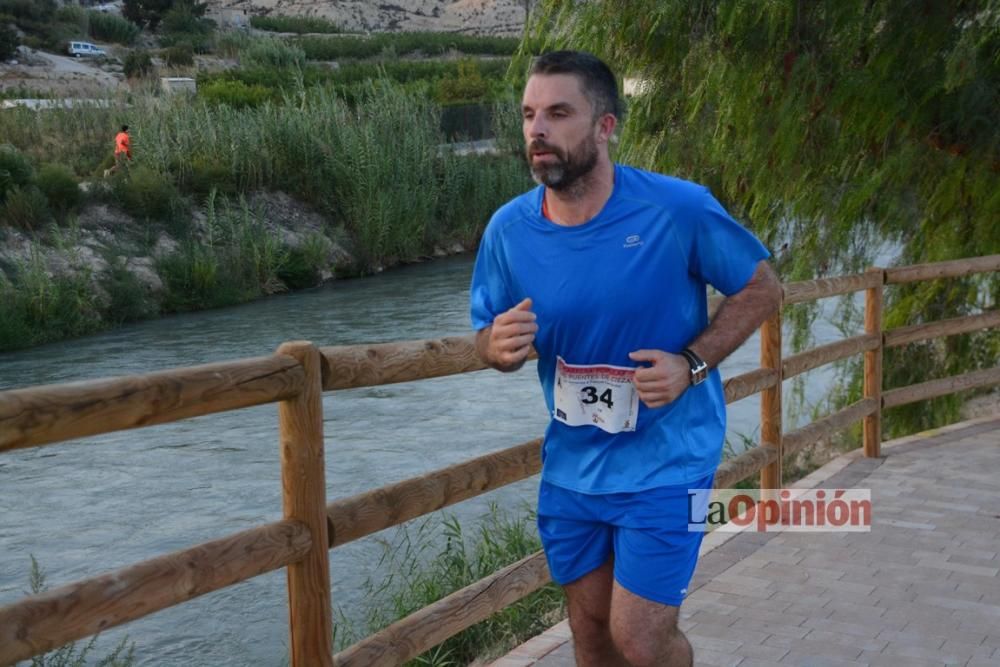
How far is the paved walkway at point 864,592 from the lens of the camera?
16.2ft

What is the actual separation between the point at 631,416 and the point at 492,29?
8757 cm

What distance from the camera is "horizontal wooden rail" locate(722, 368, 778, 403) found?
256 inches

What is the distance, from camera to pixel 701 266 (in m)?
3.42

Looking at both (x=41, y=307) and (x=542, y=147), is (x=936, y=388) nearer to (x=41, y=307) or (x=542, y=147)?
(x=542, y=147)

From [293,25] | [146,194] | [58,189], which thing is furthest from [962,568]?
[293,25]

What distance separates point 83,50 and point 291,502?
5355 cm

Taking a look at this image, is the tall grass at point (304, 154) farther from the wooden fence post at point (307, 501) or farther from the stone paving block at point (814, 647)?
the wooden fence post at point (307, 501)

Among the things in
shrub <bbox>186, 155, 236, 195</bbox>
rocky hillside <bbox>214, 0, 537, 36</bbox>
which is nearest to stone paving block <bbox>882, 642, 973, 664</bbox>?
shrub <bbox>186, 155, 236, 195</bbox>

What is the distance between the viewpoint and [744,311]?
3.47m

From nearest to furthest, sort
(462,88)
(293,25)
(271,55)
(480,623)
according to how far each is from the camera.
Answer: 1. (480,623)
2. (462,88)
3. (271,55)
4. (293,25)

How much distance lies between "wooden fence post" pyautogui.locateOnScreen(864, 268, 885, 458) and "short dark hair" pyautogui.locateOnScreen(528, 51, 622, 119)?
17.3ft

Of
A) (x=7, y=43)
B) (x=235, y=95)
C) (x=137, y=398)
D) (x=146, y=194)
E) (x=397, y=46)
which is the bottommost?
(x=146, y=194)

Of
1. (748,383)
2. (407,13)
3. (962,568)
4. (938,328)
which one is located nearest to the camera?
(962,568)

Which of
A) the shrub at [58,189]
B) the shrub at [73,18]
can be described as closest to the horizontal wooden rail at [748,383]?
the shrub at [58,189]
